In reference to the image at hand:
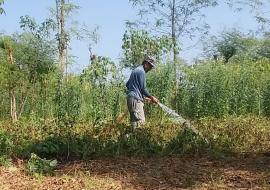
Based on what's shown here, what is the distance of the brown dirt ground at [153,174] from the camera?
5707 millimetres

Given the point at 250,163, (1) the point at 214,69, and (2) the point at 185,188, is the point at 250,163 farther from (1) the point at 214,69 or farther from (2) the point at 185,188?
(1) the point at 214,69

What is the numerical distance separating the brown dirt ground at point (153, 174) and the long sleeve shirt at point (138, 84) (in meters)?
1.37

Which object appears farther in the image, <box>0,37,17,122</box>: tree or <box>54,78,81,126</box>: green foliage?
<box>0,37,17,122</box>: tree

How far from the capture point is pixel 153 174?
625cm

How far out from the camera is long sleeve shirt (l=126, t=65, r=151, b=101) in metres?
8.27

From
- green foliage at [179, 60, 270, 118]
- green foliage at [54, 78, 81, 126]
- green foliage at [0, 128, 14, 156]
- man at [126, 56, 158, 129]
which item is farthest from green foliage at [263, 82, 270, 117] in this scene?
green foliage at [0, 128, 14, 156]

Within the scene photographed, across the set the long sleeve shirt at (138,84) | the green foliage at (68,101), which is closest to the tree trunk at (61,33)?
the green foliage at (68,101)

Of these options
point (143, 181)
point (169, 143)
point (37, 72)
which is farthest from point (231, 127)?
point (37, 72)

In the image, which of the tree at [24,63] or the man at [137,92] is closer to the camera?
the man at [137,92]

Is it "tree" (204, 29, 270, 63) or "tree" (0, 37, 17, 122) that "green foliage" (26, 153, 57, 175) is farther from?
"tree" (204, 29, 270, 63)

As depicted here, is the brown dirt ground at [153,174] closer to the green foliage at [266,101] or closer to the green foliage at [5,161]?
the green foliage at [5,161]

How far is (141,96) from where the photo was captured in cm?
842

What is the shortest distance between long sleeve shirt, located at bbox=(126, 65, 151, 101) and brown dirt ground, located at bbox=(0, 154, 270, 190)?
1368 millimetres

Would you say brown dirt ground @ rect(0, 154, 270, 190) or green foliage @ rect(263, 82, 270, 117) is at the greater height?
green foliage @ rect(263, 82, 270, 117)
